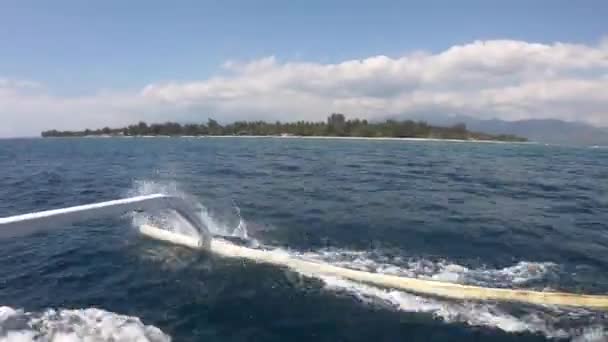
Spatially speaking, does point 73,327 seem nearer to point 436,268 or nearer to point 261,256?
point 261,256

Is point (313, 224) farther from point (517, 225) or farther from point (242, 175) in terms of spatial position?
point (242, 175)

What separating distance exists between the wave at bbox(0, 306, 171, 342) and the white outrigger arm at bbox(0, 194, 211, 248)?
7.37ft

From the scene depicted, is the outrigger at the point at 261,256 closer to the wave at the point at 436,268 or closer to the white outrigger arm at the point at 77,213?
the white outrigger arm at the point at 77,213

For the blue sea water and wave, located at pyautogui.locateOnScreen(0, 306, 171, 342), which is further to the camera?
the blue sea water

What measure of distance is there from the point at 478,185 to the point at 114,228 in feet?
86.7

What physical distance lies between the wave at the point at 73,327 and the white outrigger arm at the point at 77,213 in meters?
2.25

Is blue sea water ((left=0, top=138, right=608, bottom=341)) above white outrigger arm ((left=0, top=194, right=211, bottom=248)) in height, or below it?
below

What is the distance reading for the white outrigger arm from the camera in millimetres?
6969

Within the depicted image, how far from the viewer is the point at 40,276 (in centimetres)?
1126

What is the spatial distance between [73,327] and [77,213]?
245 cm

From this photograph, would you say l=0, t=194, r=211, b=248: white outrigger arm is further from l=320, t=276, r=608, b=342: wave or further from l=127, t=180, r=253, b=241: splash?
l=320, t=276, r=608, b=342: wave

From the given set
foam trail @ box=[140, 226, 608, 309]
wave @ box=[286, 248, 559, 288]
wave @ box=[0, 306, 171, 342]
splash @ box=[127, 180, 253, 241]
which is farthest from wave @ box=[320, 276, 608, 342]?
splash @ box=[127, 180, 253, 241]

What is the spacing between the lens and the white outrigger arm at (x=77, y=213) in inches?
274

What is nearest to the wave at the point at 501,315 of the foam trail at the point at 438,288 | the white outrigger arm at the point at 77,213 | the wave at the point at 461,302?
the wave at the point at 461,302
